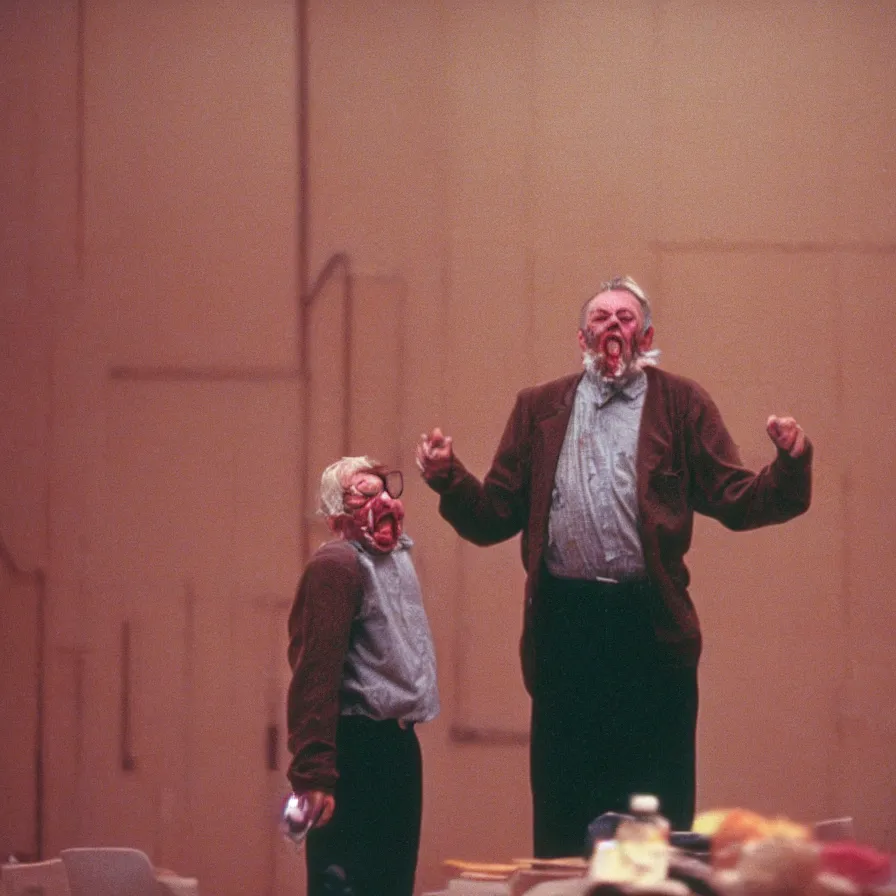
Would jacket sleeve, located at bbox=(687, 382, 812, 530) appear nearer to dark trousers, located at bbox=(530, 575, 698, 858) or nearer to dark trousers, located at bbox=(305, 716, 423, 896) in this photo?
dark trousers, located at bbox=(530, 575, 698, 858)

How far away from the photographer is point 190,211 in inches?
167

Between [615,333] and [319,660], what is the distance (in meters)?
1.02

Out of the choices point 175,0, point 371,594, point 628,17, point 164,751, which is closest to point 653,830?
point 371,594

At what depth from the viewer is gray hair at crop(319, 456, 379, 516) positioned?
3.20 metres

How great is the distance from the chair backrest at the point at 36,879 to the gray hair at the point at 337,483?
0.90m

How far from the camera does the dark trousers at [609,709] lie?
10.8 ft

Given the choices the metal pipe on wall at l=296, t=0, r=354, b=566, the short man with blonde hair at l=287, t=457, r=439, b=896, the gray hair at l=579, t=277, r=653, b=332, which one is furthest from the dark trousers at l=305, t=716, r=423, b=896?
the metal pipe on wall at l=296, t=0, r=354, b=566

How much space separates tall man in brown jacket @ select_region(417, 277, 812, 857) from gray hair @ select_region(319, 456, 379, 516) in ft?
0.51

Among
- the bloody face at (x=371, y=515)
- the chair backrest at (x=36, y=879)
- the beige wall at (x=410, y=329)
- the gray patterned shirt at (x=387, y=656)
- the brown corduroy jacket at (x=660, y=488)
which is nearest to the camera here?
the chair backrest at (x=36, y=879)

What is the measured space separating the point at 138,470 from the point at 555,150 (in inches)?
58.4

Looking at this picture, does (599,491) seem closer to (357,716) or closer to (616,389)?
(616,389)

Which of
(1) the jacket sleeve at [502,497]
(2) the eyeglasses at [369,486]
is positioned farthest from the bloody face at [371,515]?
(1) the jacket sleeve at [502,497]

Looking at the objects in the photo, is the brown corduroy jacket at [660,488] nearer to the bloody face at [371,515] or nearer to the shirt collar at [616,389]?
the shirt collar at [616,389]

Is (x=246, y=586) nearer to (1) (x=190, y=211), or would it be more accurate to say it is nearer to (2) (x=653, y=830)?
(1) (x=190, y=211)
